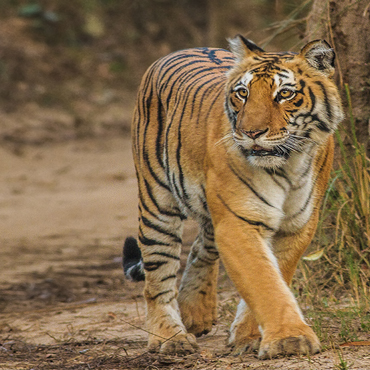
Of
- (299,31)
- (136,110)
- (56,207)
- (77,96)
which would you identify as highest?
(299,31)

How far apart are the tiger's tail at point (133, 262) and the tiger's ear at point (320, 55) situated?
5.27 ft

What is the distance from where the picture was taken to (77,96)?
41.8ft

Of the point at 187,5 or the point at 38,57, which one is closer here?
the point at 38,57

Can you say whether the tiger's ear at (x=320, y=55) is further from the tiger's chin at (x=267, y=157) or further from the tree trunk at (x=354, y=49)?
the tree trunk at (x=354, y=49)

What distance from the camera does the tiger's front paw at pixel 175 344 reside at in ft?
11.6

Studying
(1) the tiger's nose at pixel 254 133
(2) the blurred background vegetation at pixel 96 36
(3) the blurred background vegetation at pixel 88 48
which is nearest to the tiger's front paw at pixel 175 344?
(1) the tiger's nose at pixel 254 133

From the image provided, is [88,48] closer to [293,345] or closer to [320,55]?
[320,55]

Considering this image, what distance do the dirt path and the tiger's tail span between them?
28cm

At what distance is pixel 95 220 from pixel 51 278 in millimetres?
2238

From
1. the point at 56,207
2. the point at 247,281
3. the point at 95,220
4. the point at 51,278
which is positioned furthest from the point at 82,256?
the point at 247,281

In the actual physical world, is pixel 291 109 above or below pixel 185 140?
above

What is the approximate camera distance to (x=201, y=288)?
4039mm

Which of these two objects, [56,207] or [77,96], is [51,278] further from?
[77,96]

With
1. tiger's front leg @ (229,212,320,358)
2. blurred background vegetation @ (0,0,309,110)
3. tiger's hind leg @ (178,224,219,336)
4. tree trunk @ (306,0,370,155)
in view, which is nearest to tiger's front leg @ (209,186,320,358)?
tiger's front leg @ (229,212,320,358)
